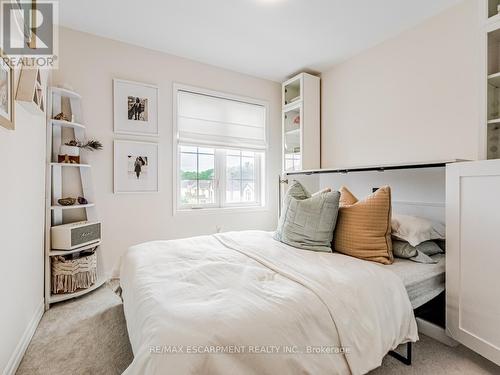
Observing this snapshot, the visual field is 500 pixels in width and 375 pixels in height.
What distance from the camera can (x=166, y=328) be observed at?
0.85m

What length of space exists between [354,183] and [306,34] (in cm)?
162

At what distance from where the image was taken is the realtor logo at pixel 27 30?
3.96 feet

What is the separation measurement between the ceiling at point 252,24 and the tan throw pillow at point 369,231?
64.9 inches

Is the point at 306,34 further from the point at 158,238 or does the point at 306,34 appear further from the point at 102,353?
the point at 102,353

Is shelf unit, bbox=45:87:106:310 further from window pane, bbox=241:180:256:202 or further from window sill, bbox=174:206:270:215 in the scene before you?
window pane, bbox=241:180:256:202

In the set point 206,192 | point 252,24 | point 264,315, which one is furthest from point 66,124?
point 264,315

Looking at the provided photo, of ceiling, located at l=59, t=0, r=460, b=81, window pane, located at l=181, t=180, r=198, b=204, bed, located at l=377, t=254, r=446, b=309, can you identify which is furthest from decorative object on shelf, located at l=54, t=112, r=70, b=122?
bed, located at l=377, t=254, r=446, b=309

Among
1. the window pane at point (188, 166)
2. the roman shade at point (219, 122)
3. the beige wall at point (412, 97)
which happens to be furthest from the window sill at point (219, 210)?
the beige wall at point (412, 97)

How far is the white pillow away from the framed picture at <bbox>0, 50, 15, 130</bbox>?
93.3 inches

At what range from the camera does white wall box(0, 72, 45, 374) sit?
1318 mm

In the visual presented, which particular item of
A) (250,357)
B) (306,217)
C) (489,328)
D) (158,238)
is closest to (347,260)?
(306,217)

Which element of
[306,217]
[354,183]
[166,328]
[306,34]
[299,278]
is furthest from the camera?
[354,183]

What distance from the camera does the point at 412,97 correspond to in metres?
2.36

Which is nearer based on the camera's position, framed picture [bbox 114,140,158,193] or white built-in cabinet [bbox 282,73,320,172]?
framed picture [bbox 114,140,158,193]
